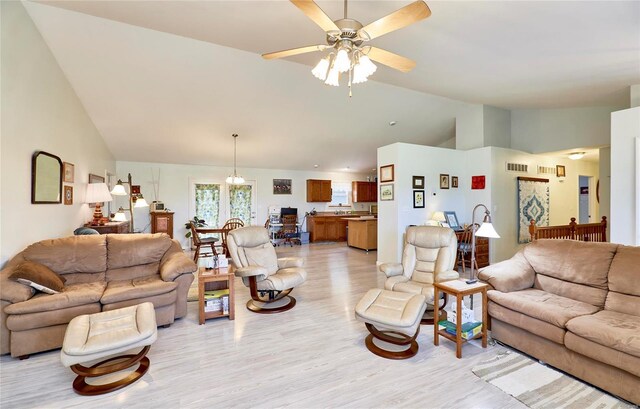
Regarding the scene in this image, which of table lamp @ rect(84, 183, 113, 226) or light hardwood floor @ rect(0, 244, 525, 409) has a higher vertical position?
table lamp @ rect(84, 183, 113, 226)

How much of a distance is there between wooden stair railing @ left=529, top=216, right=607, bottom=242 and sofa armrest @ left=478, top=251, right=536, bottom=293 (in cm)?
112

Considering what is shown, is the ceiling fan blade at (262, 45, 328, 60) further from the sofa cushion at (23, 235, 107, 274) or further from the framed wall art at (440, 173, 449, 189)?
the framed wall art at (440, 173, 449, 189)

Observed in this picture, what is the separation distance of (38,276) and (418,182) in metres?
5.39

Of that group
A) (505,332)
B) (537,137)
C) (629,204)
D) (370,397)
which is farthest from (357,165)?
(370,397)

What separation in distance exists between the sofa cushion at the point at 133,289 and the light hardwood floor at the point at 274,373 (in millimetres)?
442

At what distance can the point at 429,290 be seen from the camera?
2.93 m

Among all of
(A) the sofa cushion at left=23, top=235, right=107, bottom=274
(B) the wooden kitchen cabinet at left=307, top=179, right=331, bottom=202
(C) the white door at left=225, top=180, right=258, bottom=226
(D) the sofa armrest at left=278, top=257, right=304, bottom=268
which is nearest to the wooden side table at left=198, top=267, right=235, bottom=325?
(D) the sofa armrest at left=278, top=257, right=304, bottom=268

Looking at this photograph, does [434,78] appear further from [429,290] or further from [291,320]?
[291,320]

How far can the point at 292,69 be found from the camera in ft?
15.3

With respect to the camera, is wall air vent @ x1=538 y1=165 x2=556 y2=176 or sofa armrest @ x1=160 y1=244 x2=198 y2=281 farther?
wall air vent @ x1=538 y1=165 x2=556 y2=176

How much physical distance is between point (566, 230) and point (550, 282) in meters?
2.33

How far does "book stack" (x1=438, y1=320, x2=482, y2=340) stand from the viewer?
2.50 m

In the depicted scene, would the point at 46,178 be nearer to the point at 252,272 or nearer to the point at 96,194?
the point at 96,194

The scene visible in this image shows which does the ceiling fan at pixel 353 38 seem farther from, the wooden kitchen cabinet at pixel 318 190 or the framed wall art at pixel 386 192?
the wooden kitchen cabinet at pixel 318 190
